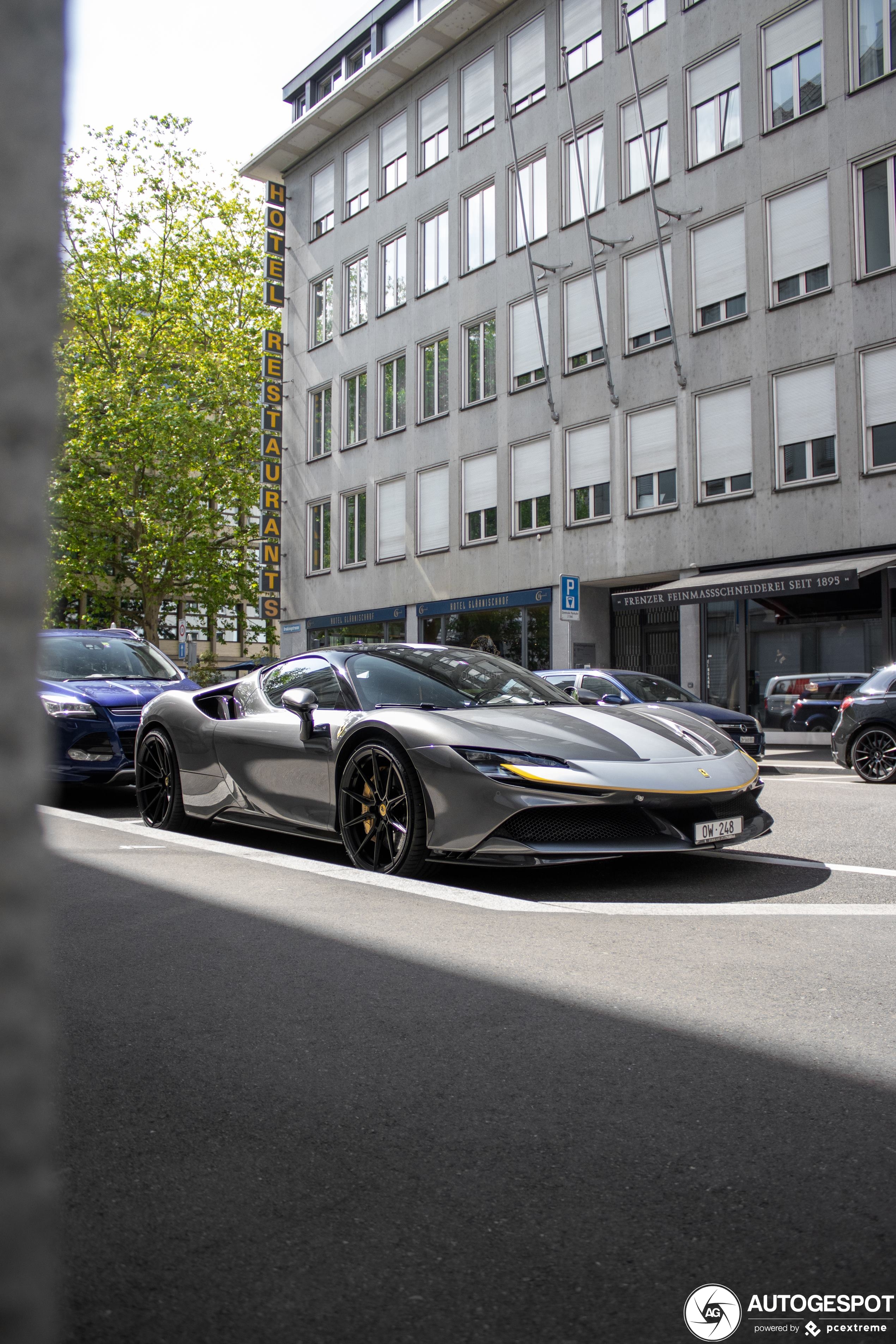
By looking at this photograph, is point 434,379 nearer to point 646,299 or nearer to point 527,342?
point 527,342

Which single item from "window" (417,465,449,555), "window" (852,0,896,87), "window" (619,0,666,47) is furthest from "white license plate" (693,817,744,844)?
"window" (417,465,449,555)

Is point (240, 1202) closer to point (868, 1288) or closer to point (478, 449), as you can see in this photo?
point (868, 1288)

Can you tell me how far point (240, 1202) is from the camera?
88.7 inches

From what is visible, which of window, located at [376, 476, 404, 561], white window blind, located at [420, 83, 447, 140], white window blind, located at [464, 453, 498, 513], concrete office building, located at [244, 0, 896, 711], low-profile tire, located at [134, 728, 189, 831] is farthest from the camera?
window, located at [376, 476, 404, 561]

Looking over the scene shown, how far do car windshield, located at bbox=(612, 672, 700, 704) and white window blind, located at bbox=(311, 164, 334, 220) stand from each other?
79.2 ft

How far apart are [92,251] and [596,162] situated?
18281mm

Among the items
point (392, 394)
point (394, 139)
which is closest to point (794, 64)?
point (392, 394)

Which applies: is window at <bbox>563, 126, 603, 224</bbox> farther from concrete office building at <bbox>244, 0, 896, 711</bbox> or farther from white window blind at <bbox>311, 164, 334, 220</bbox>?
white window blind at <bbox>311, 164, 334, 220</bbox>

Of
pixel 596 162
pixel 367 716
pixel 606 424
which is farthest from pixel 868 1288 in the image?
pixel 596 162

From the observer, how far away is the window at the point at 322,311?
117ft

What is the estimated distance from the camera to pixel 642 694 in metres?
16.7

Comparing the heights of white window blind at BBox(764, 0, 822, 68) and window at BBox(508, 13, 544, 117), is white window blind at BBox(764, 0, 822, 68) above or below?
below

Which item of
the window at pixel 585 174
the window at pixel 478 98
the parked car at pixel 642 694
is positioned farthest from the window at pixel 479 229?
the parked car at pixel 642 694

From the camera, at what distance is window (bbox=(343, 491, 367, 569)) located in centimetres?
3378
